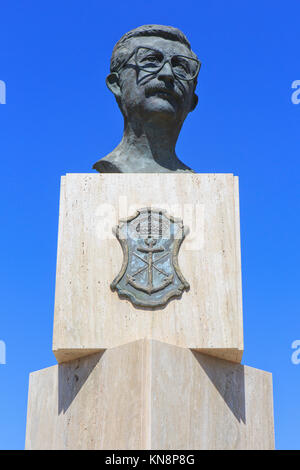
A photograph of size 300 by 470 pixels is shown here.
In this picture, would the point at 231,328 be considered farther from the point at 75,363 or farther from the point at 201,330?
the point at 75,363

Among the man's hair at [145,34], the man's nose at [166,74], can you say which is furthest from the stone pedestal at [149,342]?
the man's hair at [145,34]

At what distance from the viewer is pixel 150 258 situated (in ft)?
22.1

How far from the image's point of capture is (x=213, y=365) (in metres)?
6.55

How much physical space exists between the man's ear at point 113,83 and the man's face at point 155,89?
16cm

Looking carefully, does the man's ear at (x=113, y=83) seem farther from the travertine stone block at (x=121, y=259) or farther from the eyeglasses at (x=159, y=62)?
the travertine stone block at (x=121, y=259)

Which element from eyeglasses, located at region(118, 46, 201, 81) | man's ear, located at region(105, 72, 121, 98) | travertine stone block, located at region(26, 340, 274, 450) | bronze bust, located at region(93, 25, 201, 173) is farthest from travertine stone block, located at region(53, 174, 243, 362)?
man's ear, located at region(105, 72, 121, 98)

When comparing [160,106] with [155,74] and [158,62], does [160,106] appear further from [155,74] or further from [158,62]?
[158,62]

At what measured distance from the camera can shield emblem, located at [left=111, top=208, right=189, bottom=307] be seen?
6.57 metres

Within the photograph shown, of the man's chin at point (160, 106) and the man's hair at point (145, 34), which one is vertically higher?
the man's hair at point (145, 34)

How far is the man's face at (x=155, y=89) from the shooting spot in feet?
25.8

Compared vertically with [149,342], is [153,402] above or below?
below

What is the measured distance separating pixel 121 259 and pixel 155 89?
2097mm

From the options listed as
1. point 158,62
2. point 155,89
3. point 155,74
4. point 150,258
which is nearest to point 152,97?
point 155,89
